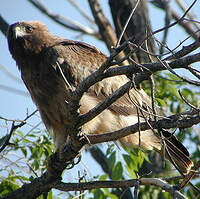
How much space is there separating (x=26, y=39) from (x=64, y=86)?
1063mm

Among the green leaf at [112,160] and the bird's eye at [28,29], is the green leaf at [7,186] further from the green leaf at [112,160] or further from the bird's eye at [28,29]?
the bird's eye at [28,29]

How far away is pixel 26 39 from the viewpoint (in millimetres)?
5320

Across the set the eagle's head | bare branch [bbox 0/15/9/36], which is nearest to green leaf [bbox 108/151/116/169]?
the eagle's head

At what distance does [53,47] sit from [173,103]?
1925 millimetres

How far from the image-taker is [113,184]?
12.6ft

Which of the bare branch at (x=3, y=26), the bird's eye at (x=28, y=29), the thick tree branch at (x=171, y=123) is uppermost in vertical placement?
the bare branch at (x=3, y=26)

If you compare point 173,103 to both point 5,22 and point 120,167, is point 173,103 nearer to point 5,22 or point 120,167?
point 120,167

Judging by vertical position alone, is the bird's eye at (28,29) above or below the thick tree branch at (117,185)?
above

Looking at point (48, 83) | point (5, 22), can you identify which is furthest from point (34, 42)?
point (5, 22)

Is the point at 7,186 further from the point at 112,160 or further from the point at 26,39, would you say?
the point at 26,39

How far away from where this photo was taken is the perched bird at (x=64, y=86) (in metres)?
4.76

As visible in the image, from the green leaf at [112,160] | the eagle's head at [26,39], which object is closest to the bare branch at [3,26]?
the eagle's head at [26,39]

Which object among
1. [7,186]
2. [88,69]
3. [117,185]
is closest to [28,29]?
[88,69]

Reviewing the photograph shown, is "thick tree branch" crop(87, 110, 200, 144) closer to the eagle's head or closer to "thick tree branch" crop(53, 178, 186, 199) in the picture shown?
"thick tree branch" crop(53, 178, 186, 199)
